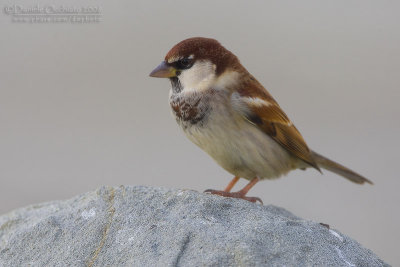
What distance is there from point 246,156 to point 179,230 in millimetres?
1033

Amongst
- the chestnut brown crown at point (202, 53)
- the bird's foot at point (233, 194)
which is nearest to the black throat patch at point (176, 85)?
the chestnut brown crown at point (202, 53)

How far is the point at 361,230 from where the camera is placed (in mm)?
6305

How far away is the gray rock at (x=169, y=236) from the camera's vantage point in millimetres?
2688

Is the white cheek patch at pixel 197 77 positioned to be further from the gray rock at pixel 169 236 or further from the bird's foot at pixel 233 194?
the gray rock at pixel 169 236

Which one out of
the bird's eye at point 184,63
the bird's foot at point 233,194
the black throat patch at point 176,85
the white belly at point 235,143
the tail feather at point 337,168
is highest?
the bird's eye at point 184,63

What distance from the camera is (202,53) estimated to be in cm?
384

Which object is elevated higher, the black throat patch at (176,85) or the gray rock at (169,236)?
the black throat patch at (176,85)

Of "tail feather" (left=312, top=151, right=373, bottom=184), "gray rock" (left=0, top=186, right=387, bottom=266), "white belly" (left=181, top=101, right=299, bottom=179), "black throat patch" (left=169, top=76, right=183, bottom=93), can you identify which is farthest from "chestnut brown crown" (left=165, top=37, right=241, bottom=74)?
"tail feather" (left=312, top=151, right=373, bottom=184)

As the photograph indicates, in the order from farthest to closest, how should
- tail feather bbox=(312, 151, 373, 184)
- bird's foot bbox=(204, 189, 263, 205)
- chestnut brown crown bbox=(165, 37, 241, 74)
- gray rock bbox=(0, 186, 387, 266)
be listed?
tail feather bbox=(312, 151, 373, 184), chestnut brown crown bbox=(165, 37, 241, 74), bird's foot bbox=(204, 189, 263, 205), gray rock bbox=(0, 186, 387, 266)

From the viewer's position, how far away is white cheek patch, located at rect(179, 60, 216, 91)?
382 cm

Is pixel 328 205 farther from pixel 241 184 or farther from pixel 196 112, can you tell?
pixel 196 112

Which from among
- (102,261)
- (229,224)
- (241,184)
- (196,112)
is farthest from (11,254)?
(241,184)

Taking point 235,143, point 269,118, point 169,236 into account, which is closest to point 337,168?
point 269,118

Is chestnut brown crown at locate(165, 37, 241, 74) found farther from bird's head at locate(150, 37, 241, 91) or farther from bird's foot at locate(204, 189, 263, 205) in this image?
bird's foot at locate(204, 189, 263, 205)
